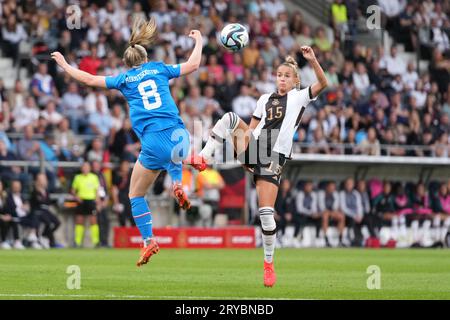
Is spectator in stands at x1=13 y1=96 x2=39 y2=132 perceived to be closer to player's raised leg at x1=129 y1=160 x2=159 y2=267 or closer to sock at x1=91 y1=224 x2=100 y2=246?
sock at x1=91 y1=224 x2=100 y2=246

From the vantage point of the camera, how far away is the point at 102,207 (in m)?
24.8

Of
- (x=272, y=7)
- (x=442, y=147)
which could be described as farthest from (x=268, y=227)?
(x=272, y=7)

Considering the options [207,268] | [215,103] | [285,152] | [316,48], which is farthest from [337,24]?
[285,152]

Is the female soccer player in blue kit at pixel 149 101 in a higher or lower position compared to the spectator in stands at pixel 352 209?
higher

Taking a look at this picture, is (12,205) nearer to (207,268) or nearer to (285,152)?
(207,268)

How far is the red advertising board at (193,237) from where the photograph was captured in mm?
24828

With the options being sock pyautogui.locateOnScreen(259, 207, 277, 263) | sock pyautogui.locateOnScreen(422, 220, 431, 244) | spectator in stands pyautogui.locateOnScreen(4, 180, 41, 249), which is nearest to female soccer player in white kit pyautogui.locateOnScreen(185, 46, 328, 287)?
sock pyautogui.locateOnScreen(259, 207, 277, 263)

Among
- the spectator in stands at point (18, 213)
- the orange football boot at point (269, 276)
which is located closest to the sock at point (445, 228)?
the spectator in stands at point (18, 213)

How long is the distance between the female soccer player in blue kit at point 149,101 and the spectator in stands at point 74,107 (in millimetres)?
12985

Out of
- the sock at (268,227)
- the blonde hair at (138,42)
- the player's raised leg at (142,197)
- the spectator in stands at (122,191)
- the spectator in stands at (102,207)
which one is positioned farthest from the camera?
the spectator in stands at (122,191)

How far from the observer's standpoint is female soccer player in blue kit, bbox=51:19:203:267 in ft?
41.1

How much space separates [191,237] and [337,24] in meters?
10.8

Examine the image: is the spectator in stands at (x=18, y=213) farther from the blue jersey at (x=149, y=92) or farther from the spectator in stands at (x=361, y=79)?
the spectator in stands at (x=361, y=79)

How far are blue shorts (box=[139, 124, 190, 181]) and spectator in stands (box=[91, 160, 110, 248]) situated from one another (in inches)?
473
